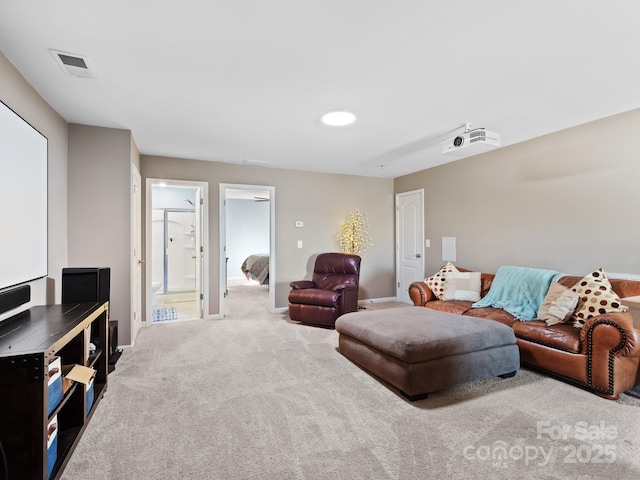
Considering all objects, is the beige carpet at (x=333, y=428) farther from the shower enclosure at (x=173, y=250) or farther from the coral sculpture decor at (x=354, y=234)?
the shower enclosure at (x=173, y=250)

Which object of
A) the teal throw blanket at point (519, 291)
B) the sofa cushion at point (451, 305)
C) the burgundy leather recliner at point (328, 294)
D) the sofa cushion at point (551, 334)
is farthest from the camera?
the burgundy leather recliner at point (328, 294)

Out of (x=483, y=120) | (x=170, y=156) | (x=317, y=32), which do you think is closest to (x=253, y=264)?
(x=170, y=156)

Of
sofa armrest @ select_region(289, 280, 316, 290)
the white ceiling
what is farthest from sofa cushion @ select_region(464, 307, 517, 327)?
sofa armrest @ select_region(289, 280, 316, 290)

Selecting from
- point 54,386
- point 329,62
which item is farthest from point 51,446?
point 329,62

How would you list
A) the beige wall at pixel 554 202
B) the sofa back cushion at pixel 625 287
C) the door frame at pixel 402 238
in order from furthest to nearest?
the door frame at pixel 402 238 → the beige wall at pixel 554 202 → the sofa back cushion at pixel 625 287

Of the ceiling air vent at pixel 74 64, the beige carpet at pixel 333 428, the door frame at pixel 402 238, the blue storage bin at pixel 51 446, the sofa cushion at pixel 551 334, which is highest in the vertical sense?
the ceiling air vent at pixel 74 64

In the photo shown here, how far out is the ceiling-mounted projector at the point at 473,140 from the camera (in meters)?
3.25

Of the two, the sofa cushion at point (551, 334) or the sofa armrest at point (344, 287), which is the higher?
the sofa armrest at point (344, 287)

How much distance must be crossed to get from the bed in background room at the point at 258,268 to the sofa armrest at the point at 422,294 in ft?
13.5

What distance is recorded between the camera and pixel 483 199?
15.0 ft

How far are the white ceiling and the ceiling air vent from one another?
5cm

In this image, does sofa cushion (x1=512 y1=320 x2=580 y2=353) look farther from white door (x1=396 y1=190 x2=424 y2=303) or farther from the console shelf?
the console shelf

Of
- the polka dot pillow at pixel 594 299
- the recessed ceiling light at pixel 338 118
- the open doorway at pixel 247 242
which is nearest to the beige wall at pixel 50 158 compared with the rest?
the recessed ceiling light at pixel 338 118

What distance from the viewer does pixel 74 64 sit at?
2.23m
